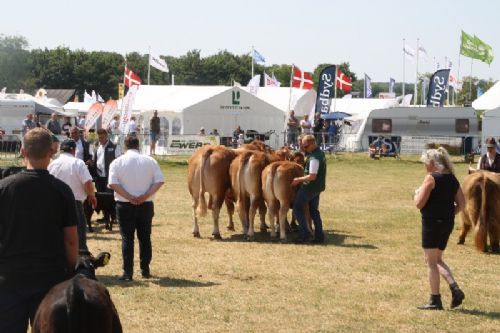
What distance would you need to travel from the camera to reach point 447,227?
30.1 feet

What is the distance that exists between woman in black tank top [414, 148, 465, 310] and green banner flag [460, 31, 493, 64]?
135 ft

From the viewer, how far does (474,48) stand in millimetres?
49062

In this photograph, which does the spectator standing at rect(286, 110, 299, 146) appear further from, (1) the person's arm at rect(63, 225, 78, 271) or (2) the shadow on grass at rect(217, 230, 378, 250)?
(1) the person's arm at rect(63, 225, 78, 271)

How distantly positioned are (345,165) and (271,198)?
20.5 metres

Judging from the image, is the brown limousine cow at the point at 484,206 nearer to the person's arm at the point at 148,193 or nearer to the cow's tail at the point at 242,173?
the cow's tail at the point at 242,173

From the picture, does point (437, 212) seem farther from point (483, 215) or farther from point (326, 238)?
point (326, 238)

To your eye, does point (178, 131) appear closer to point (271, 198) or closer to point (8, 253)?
point (271, 198)

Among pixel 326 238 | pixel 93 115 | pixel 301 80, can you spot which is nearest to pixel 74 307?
pixel 326 238

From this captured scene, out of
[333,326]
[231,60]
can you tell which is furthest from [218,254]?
[231,60]

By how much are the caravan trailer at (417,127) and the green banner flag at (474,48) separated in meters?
8.74

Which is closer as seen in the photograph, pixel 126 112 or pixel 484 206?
pixel 484 206

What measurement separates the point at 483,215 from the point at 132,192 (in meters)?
5.51

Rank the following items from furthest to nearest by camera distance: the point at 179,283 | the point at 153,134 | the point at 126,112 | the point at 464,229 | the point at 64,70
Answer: the point at 64,70 < the point at 153,134 < the point at 126,112 < the point at 464,229 < the point at 179,283

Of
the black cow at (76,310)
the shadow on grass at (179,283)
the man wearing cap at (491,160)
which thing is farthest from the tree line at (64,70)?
the black cow at (76,310)
